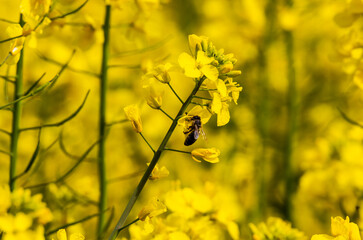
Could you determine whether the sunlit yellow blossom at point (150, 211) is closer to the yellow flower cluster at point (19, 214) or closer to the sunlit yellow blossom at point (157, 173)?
the sunlit yellow blossom at point (157, 173)

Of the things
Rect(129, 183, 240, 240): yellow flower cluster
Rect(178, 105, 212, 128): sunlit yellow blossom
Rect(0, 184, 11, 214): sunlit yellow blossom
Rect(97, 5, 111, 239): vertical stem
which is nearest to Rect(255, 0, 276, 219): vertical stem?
Rect(97, 5, 111, 239): vertical stem

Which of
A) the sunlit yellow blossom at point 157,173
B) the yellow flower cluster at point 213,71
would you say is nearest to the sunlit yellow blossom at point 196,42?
the yellow flower cluster at point 213,71

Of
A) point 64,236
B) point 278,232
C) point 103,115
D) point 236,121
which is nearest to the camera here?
point 64,236

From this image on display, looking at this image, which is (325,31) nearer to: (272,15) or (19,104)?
(272,15)

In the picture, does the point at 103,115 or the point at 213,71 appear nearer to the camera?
the point at 213,71

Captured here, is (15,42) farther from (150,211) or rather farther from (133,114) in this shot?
(150,211)

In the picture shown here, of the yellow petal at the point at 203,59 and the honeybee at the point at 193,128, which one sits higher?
the yellow petal at the point at 203,59

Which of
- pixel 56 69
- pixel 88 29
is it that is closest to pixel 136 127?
pixel 88 29

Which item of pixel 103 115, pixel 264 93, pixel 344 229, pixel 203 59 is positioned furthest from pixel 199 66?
pixel 264 93
